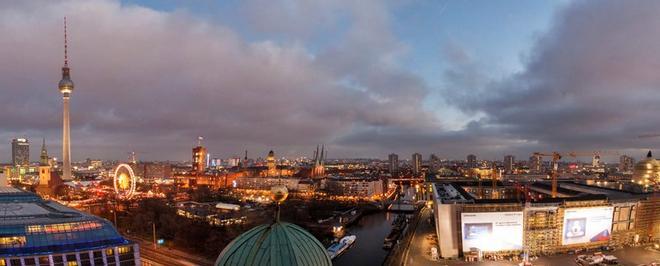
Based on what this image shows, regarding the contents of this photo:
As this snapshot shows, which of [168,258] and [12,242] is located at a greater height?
[12,242]

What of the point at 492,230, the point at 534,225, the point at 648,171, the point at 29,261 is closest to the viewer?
the point at 29,261

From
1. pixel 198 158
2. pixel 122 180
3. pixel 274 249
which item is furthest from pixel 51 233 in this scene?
pixel 198 158

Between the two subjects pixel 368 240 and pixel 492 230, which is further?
pixel 368 240

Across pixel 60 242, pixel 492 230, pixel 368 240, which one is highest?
pixel 60 242

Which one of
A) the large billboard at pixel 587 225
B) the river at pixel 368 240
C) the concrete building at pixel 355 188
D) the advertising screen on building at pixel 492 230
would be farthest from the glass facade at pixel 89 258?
the concrete building at pixel 355 188

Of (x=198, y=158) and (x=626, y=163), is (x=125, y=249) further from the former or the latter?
(x=626, y=163)

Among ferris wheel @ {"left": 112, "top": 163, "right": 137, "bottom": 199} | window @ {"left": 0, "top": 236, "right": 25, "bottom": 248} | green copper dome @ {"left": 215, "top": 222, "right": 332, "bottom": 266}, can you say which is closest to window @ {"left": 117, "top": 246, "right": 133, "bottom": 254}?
window @ {"left": 0, "top": 236, "right": 25, "bottom": 248}

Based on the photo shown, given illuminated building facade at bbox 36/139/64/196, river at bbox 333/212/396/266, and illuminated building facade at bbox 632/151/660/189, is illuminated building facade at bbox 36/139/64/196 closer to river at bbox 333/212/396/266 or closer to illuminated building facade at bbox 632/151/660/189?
river at bbox 333/212/396/266
